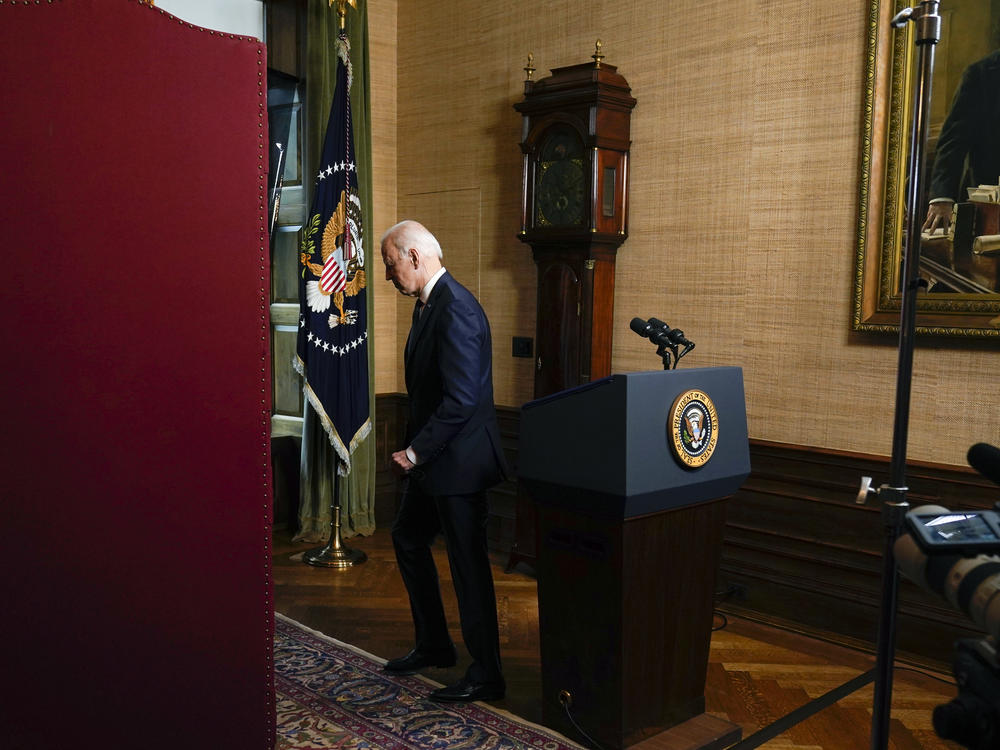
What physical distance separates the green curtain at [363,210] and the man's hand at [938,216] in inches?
106

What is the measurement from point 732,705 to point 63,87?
8.51ft

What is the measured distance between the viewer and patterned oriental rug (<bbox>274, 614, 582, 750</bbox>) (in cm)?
268

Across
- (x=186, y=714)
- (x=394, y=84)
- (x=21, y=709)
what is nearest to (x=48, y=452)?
(x=21, y=709)

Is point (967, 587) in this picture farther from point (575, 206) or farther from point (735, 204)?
point (575, 206)

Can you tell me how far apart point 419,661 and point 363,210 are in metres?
2.57

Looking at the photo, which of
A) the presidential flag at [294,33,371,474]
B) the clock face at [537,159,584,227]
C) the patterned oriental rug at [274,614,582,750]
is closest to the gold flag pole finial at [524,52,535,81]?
the clock face at [537,159,584,227]

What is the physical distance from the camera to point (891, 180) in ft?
11.3

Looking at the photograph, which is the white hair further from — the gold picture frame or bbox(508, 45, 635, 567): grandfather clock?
the gold picture frame

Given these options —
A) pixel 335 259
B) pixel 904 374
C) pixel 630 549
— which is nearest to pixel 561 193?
pixel 335 259

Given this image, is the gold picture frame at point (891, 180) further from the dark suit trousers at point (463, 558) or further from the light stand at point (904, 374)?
the dark suit trousers at point (463, 558)

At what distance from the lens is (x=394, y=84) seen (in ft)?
17.5

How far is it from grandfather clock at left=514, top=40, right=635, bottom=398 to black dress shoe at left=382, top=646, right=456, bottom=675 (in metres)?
1.45

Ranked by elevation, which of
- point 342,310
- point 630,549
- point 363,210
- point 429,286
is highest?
point 363,210

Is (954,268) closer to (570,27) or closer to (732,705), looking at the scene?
(732,705)
